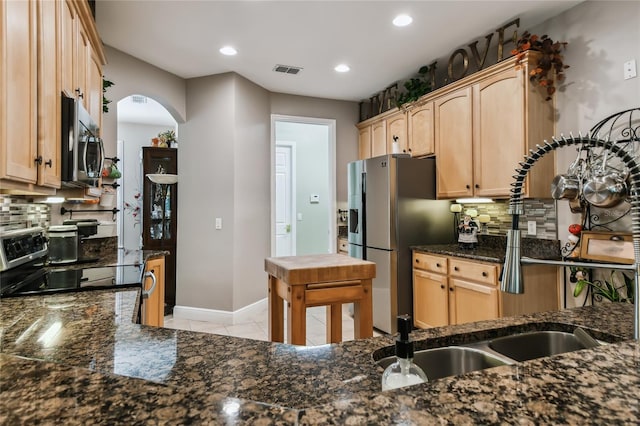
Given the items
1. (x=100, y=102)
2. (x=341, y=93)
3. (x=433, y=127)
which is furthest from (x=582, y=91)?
(x=100, y=102)

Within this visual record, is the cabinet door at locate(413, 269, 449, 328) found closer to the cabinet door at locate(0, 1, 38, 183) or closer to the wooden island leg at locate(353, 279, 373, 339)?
the wooden island leg at locate(353, 279, 373, 339)

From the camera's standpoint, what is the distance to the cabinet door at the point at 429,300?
3166 mm

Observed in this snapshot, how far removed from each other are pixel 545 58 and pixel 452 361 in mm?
2703

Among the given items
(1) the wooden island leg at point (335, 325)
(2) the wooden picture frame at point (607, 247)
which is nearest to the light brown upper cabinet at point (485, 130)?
(2) the wooden picture frame at point (607, 247)

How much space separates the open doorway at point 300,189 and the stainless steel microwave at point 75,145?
373cm

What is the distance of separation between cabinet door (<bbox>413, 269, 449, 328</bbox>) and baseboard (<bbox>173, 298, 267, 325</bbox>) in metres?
1.80

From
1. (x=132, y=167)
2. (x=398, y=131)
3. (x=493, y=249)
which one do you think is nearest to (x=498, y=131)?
(x=493, y=249)

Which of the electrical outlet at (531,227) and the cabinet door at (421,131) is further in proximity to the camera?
the cabinet door at (421,131)

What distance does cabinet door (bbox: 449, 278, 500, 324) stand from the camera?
2729 millimetres

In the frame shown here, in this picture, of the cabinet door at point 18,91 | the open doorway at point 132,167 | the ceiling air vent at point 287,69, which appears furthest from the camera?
the open doorway at point 132,167

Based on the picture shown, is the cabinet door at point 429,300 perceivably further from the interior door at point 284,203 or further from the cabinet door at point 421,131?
the interior door at point 284,203

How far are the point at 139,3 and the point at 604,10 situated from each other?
10.6ft

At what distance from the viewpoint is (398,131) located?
416 cm

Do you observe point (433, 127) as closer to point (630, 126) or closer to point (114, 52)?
point (630, 126)
